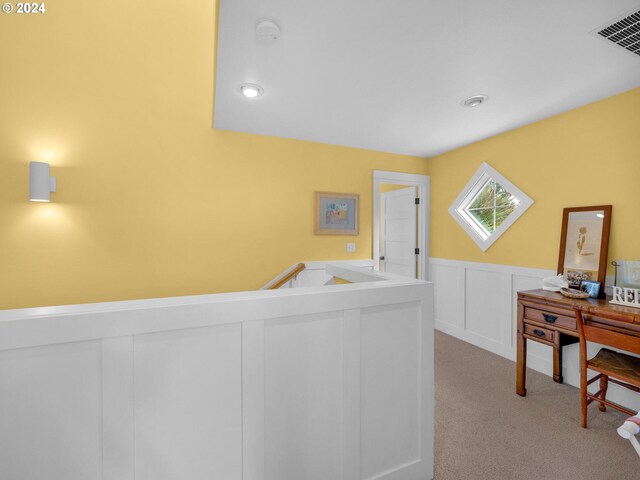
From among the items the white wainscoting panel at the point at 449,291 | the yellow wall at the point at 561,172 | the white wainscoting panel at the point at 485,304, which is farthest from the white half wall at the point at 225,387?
the white wainscoting panel at the point at 449,291

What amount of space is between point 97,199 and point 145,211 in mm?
386

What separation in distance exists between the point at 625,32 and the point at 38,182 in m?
4.00

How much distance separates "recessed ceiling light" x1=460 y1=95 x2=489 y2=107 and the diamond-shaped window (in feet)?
3.47

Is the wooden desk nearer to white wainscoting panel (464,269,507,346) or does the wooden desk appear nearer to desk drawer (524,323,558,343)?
desk drawer (524,323,558,343)

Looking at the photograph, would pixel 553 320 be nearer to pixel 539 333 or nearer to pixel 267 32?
pixel 539 333

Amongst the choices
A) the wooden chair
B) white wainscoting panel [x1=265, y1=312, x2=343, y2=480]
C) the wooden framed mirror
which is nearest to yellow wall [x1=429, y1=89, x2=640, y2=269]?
the wooden framed mirror

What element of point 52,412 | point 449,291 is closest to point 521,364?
point 449,291

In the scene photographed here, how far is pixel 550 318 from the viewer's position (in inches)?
84.4

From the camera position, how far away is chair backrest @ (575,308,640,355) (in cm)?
169

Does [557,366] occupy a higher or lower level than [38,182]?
lower

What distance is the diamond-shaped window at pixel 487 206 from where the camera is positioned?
2.96 metres

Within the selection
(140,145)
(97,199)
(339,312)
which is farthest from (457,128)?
(97,199)

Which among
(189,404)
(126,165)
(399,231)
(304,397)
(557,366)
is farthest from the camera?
(399,231)

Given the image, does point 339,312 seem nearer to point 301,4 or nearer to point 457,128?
point 301,4
